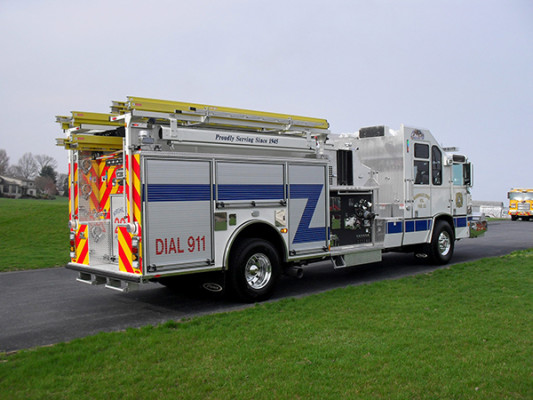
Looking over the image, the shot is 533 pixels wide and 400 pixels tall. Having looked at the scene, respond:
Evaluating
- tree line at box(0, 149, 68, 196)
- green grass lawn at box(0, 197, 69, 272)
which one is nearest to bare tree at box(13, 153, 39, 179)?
tree line at box(0, 149, 68, 196)

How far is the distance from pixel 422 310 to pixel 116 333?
411cm

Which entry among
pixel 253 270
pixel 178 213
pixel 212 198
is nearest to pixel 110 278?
pixel 178 213

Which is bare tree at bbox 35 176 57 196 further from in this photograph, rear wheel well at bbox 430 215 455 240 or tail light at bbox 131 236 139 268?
tail light at bbox 131 236 139 268

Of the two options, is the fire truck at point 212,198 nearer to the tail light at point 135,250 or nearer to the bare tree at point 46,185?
the tail light at point 135,250

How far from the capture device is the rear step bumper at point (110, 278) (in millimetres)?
7266

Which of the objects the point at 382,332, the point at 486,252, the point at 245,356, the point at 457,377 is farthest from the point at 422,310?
the point at 486,252

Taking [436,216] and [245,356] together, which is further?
[436,216]

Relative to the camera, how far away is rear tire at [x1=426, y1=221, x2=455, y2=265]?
12297 mm

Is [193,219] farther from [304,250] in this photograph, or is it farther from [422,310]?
[422,310]

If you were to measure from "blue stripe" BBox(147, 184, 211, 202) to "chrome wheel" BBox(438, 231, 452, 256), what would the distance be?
7.13 metres

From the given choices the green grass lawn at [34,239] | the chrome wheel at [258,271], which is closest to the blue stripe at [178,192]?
the chrome wheel at [258,271]

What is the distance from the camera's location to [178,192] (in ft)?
24.6

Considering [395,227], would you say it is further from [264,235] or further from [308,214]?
[264,235]

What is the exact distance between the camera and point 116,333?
20.5ft
